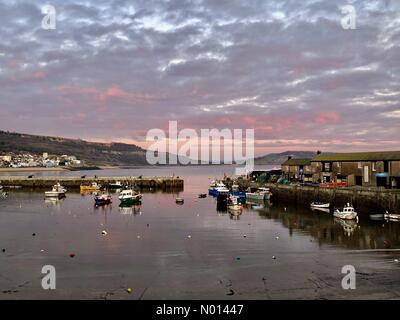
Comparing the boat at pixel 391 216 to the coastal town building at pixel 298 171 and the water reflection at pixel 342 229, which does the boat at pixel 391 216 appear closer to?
Answer: the water reflection at pixel 342 229

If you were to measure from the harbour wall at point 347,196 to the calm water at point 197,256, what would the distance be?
631 cm

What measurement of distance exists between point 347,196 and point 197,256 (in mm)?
35468

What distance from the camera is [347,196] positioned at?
60.8m

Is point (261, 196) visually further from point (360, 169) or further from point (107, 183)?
point (107, 183)

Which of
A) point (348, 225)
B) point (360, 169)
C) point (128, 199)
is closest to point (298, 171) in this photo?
point (360, 169)

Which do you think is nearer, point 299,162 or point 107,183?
point 299,162

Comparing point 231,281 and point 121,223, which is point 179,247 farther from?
point 121,223

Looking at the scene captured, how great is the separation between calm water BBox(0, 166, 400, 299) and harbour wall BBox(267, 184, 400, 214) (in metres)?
6.31

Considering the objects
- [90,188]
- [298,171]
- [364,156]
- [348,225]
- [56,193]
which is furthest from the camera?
[90,188]

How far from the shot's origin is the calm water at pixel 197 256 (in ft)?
78.0

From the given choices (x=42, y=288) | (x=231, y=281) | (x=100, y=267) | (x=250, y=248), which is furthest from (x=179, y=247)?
(x=42, y=288)

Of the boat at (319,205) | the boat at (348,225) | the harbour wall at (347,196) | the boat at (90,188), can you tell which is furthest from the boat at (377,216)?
the boat at (90,188)

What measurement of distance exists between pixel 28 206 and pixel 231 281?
55547mm

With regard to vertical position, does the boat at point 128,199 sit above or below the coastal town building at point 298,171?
below
